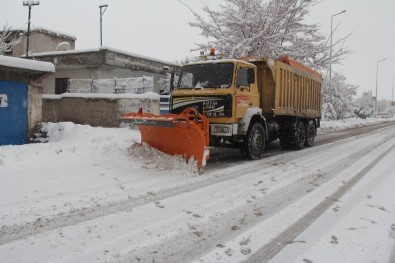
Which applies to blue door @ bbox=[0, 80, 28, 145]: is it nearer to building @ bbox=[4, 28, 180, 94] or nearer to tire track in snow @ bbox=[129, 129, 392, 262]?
building @ bbox=[4, 28, 180, 94]

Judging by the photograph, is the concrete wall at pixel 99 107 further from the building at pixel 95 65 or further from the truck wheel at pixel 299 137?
the truck wheel at pixel 299 137

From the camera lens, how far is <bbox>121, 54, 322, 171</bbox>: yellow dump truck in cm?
751

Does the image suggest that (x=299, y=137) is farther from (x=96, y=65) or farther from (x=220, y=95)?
(x=96, y=65)

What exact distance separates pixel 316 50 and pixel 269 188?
14379 mm

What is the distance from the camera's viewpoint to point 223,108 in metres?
8.28

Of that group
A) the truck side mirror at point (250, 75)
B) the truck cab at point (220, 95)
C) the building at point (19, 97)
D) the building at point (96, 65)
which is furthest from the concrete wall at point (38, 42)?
the truck side mirror at point (250, 75)

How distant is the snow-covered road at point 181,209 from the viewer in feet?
11.5

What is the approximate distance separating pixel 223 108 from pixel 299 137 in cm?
505

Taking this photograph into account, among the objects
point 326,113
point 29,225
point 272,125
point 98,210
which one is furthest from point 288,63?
point 326,113

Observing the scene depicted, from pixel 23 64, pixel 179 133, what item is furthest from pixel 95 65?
pixel 179 133

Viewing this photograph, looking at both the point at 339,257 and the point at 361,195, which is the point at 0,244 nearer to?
the point at 339,257

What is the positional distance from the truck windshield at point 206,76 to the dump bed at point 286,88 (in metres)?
1.75

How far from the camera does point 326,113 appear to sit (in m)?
34.6

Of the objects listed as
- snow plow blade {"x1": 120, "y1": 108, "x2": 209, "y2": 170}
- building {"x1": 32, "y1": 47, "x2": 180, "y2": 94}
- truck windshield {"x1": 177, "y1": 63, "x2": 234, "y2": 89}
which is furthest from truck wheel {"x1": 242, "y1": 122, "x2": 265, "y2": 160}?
building {"x1": 32, "y1": 47, "x2": 180, "y2": 94}
